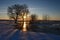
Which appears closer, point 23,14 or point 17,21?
point 17,21

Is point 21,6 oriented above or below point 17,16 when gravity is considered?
above

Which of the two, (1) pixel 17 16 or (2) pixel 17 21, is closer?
(2) pixel 17 21

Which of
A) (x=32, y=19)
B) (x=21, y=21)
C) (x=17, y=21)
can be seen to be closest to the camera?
(x=17, y=21)

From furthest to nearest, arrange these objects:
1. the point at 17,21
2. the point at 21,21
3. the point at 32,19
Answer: the point at 32,19 → the point at 21,21 → the point at 17,21

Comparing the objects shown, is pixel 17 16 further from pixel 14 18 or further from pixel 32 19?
pixel 32 19

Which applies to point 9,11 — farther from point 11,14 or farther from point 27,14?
point 27,14

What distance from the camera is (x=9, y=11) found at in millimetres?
37688

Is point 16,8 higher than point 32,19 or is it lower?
higher

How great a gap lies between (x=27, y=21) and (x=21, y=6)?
4.81 meters

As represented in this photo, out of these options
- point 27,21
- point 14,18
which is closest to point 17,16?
point 14,18

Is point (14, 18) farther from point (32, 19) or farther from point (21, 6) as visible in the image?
point (32, 19)

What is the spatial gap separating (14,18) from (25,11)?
3.55m

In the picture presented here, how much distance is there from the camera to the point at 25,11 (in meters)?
37.9

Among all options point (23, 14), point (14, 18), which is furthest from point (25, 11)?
point (14, 18)
